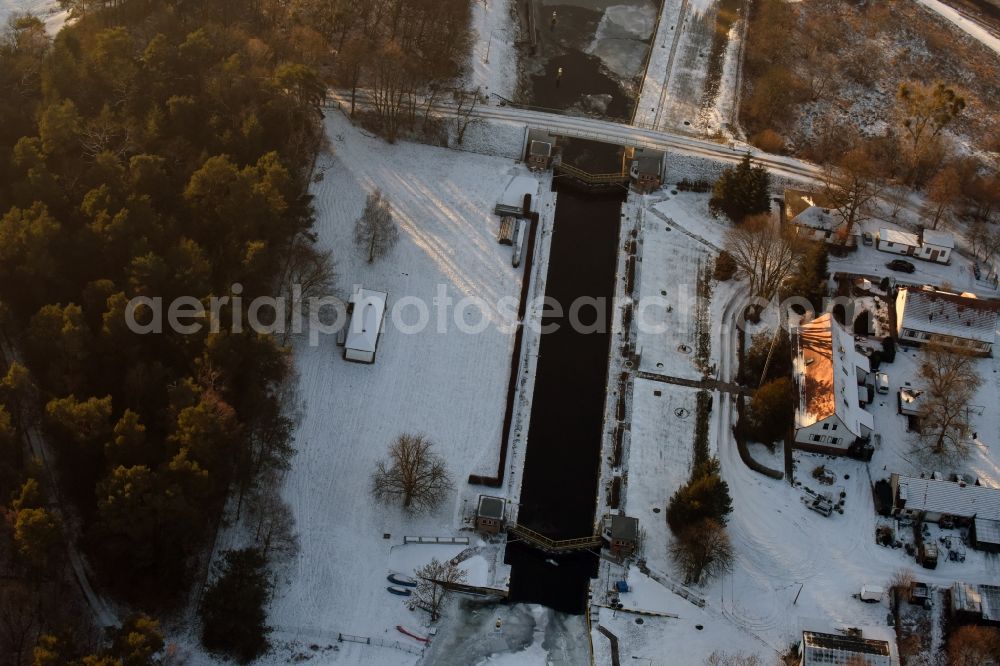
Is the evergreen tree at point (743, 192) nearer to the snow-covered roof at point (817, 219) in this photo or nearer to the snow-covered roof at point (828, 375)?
the snow-covered roof at point (817, 219)

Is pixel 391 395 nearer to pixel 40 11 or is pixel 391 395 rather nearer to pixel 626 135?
pixel 626 135

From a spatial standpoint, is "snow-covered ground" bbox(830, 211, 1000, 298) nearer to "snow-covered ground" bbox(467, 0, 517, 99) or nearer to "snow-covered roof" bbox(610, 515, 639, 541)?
"snow-covered roof" bbox(610, 515, 639, 541)

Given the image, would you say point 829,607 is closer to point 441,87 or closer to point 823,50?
point 441,87

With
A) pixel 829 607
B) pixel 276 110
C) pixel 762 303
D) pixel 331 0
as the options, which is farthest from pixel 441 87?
pixel 829 607

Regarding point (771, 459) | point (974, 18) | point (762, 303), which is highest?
point (974, 18)

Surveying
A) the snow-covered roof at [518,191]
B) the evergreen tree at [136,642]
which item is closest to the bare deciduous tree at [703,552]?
the evergreen tree at [136,642]
